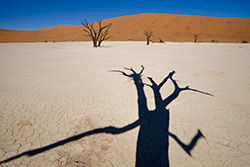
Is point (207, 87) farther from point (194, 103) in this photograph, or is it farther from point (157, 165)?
point (157, 165)

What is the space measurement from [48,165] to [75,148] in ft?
1.24

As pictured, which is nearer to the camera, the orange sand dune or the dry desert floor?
the dry desert floor

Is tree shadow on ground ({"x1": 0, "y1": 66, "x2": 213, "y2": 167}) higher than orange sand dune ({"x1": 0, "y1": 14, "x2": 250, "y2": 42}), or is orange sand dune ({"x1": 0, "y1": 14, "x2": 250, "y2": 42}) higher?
orange sand dune ({"x1": 0, "y1": 14, "x2": 250, "y2": 42})

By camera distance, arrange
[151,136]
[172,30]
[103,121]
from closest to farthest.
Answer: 1. [151,136]
2. [103,121]
3. [172,30]

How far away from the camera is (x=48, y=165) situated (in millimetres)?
1766

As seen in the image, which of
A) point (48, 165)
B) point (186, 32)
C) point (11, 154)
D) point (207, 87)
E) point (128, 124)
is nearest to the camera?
point (48, 165)

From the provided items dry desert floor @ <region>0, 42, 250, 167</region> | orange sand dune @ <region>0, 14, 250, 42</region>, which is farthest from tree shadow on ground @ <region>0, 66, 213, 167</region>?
orange sand dune @ <region>0, 14, 250, 42</region>

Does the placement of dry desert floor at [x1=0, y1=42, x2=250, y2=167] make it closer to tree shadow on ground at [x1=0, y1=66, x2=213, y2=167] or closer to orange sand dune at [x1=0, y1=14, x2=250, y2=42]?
tree shadow on ground at [x1=0, y1=66, x2=213, y2=167]

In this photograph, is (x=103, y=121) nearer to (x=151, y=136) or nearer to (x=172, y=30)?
(x=151, y=136)

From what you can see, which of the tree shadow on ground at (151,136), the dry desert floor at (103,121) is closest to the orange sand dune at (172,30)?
the dry desert floor at (103,121)

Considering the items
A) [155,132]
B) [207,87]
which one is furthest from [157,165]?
[207,87]

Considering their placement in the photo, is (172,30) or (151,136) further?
(172,30)

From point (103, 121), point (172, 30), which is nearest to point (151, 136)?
point (103, 121)

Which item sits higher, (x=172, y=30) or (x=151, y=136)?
(x=172, y=30)
